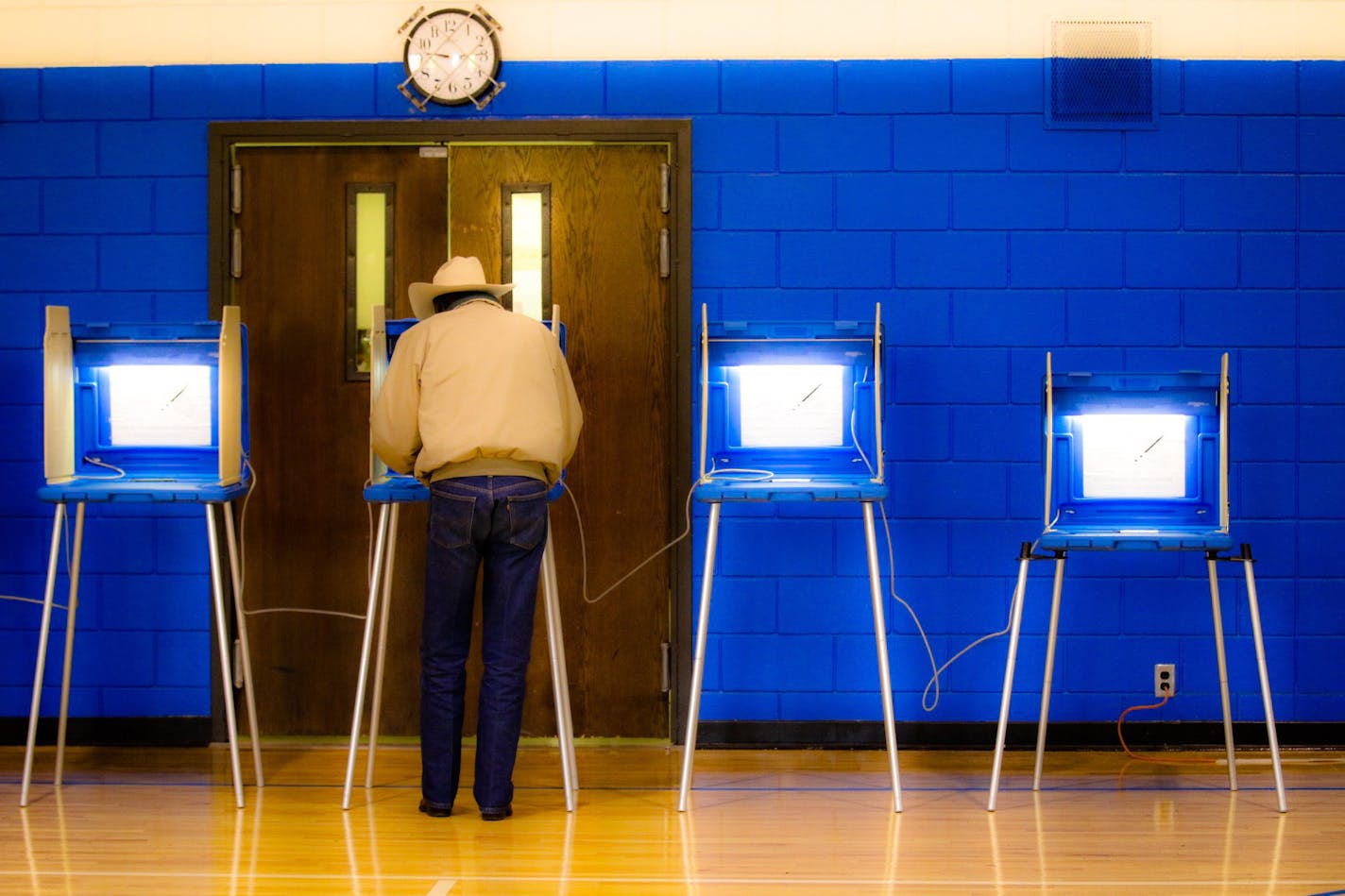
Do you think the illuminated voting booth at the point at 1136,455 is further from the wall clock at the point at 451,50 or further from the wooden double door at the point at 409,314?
the wall clock at the point at 451,50

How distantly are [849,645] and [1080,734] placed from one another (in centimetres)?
→ 72

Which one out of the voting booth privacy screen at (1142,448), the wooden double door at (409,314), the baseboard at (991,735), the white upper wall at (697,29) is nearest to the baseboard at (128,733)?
the wooden double door at (409,314)

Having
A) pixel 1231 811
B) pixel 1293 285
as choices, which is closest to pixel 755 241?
pixel 1293 285

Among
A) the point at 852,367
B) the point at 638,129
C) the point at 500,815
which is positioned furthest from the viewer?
the point at 638,129

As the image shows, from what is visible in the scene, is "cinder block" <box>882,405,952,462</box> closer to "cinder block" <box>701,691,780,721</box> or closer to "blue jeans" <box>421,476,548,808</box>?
"cinder block" <box>701,691,780,721</box>

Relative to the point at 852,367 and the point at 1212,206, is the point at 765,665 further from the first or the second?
the point at 1212,206

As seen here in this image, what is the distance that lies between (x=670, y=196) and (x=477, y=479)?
123 cm

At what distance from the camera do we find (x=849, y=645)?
153 inches

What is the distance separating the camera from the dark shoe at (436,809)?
318 cm

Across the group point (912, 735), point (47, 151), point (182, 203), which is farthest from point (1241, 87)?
point (47, 151)

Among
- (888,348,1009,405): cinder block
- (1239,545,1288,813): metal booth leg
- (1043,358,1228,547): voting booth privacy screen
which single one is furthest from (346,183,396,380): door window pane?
(1239,545,1288,813): metal booth leg

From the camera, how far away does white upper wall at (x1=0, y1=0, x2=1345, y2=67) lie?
3.88 meters

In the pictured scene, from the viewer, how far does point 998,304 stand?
3.88m

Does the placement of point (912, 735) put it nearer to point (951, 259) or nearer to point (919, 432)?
point (919, 432)
